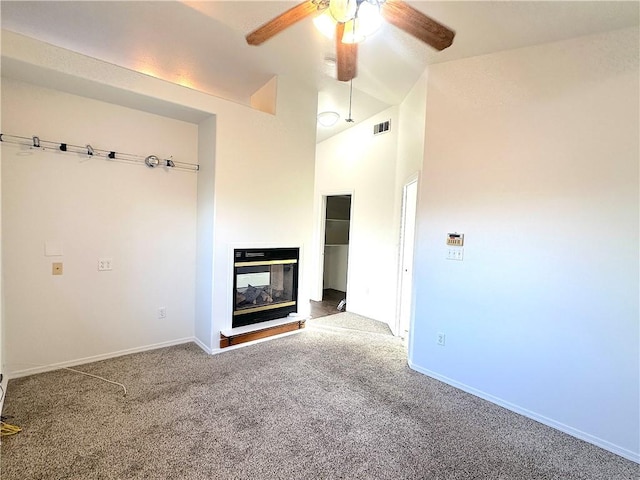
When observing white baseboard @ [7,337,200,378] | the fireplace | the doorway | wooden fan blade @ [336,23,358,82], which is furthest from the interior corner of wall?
white baseboard @ [7,337,200,378]

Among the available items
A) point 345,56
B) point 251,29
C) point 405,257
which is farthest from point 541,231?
point 251,29

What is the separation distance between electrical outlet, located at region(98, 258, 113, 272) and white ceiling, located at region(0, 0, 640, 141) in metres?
1.88

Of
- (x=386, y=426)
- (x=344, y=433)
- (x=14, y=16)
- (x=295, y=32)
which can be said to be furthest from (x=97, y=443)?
(x=295, y=32)

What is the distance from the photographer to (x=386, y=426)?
6.86ft

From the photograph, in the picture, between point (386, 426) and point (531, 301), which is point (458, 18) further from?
point (386, 426)

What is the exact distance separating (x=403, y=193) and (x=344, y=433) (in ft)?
9.11

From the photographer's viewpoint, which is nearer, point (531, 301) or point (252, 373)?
point (531, 301)

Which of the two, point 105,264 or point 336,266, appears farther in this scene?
point 336,266

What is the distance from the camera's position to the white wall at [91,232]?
2465 millimetres

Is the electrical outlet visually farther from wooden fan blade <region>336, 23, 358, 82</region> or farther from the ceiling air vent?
the ceiling air vent

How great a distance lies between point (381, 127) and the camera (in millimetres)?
4383

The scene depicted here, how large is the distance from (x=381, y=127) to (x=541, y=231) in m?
2.76

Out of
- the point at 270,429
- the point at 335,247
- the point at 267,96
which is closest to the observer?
the point at 270,429

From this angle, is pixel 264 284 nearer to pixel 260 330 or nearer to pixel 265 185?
pixel 260 330
